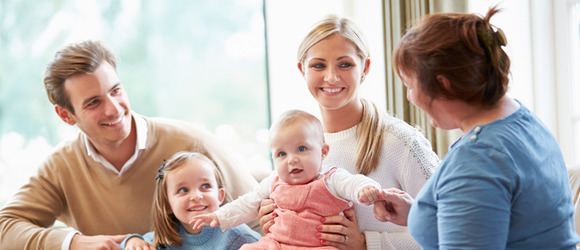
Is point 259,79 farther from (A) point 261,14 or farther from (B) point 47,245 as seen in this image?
(B) point 47,245

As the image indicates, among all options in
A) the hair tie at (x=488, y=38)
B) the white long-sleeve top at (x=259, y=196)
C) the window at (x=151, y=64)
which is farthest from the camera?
the window at (x=151, y=64)

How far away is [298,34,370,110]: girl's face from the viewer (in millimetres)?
1995

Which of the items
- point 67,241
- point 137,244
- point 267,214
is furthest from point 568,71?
point 67,241

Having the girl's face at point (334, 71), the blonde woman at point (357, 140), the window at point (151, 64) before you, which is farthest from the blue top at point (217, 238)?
the window at point (151, 64)

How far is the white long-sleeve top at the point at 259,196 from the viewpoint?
182cm

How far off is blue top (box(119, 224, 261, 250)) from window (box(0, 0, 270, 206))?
165 cm

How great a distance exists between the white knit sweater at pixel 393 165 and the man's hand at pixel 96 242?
3.16ft

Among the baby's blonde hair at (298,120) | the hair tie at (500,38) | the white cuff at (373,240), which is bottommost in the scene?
the white cuff at (373,240)

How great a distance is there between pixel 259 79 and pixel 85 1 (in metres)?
1.50

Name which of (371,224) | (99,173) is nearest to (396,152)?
(371,224)

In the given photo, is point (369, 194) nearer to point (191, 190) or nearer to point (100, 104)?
point (191, 190)

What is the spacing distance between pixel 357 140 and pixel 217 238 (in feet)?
2.32

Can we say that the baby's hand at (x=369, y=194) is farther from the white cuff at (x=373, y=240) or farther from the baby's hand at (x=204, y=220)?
the baby's hand at (x=204, y=220)

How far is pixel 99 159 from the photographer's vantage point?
2566mm
